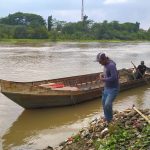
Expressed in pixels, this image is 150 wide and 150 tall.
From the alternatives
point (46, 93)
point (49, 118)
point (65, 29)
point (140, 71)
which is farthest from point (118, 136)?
point (65, 29)

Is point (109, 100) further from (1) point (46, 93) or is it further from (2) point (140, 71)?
(2) point (140, 71)

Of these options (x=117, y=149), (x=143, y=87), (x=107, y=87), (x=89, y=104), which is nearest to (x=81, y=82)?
(x=89, y=104)

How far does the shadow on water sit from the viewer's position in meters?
11.3

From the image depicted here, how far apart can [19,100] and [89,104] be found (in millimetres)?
3073

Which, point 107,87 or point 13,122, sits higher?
point 107,87

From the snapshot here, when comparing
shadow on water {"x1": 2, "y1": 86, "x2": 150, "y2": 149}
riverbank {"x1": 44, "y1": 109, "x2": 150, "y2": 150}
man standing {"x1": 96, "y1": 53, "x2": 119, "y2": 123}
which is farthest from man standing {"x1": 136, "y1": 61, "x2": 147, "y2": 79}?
man standing {"x1": 96, "y1": 53, "x2": 119, "y2": 123}

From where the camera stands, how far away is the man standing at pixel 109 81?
892cm

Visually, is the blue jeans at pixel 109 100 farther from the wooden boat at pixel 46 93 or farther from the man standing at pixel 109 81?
the wooden boat at pixel 46 93

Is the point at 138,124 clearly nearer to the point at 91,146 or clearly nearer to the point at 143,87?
the point at 91,146

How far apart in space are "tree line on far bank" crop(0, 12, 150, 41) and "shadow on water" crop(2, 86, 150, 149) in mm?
67524

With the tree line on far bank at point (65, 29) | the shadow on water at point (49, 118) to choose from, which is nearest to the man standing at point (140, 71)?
the shadow on water at point (49, 118)

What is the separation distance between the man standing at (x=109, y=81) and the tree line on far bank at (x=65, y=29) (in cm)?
7352

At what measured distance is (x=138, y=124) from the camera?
8.38 metres

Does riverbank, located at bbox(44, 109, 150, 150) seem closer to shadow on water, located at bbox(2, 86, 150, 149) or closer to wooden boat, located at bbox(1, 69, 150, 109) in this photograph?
shadow on water, located at bbox(2, 86, 150, 149)
